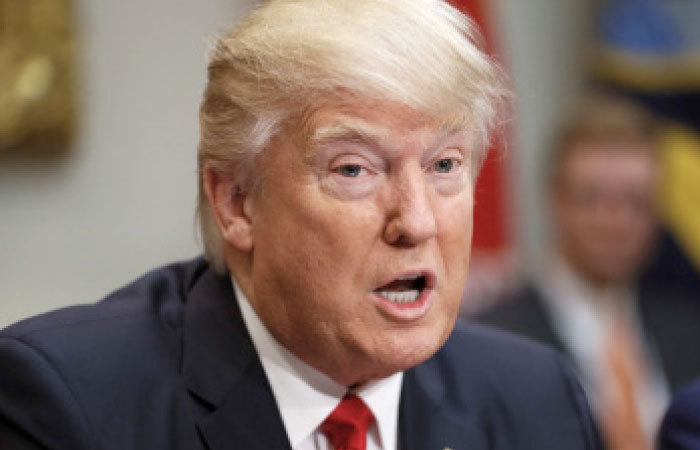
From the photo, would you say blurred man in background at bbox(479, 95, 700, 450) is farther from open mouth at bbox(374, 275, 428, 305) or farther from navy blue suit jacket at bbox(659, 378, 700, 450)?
open mouth at bbox(374, 275, 428, 305)

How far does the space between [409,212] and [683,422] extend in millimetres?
631

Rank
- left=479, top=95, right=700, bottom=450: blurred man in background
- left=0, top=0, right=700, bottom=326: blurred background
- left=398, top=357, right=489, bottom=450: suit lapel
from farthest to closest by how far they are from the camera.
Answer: left=479, top=95, right=700, bottom=450: blurred man in background → left=0, top=0, right=700, bottom=326: blurred background → left=398, top=357, right=489, bottom=450: suit lapel

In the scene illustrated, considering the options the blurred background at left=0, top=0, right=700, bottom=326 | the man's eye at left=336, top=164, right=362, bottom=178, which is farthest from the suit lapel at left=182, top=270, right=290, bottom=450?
the blurred background at left=0, top=0, right=700, bottom=326

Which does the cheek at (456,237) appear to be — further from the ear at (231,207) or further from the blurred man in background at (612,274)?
the blurred man in background at (612,274)

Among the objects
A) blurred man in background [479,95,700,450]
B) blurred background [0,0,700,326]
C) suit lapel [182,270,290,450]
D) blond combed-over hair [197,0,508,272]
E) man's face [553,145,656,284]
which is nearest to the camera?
blond combed-over hair [197,0,508,272]

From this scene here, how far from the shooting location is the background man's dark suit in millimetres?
3268

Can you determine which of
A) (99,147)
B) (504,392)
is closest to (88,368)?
(504,392)

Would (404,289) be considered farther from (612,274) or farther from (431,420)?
(612,274)

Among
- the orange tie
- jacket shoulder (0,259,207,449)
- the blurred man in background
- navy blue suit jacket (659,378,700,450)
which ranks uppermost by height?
jacket shoulder (0,259,207,449)

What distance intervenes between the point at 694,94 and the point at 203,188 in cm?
285

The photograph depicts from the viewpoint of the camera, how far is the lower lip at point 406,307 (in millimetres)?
1651

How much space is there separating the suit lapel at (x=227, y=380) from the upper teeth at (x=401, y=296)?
10.0 inches

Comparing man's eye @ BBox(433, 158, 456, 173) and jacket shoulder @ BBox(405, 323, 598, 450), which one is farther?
jacket shoulder @ BBox(405, 323, 598, 450)

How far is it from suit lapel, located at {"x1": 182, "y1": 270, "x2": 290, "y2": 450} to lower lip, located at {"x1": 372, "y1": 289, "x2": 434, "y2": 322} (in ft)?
0.82
